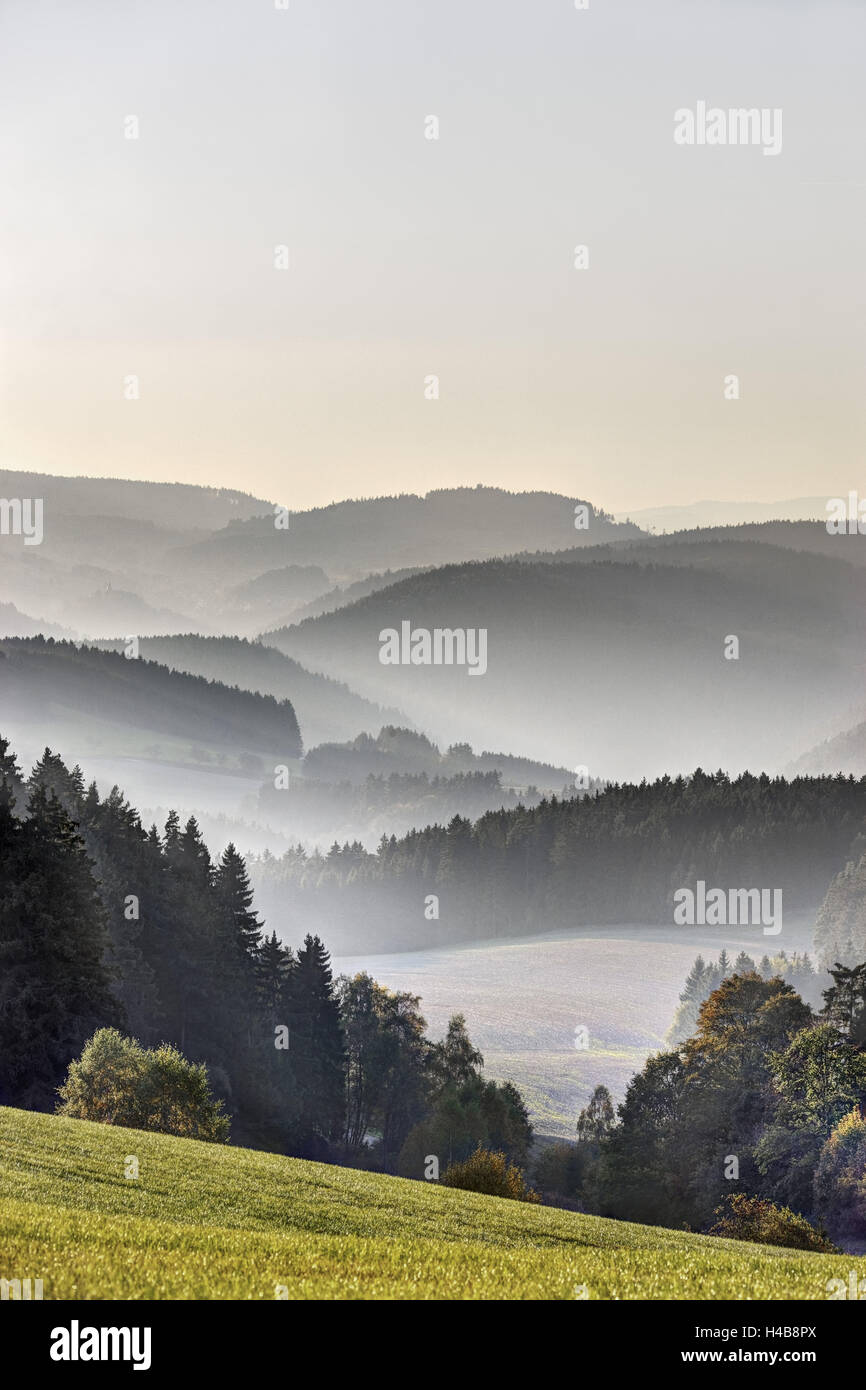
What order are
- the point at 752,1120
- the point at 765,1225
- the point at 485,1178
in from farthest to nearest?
the point at 752,1120, the point at 485,1178, the point at 765,1225

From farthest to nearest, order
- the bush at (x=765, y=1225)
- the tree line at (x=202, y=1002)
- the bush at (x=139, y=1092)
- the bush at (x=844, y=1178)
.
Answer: the tree line at (x=202, y=1002) < the bush at (x=844, y=1178) < the bush at (x=765, y=1225) < the bush at (x=139, y=1092)

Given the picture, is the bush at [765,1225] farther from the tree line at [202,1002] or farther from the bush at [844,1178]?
the tree line at [202,1002]

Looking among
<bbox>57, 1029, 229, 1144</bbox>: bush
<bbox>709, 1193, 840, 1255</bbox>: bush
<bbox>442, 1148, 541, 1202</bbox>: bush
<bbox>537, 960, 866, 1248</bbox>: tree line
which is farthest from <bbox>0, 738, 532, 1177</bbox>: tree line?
<bbox>709, 1193, 840, 1255</bbox>: bush

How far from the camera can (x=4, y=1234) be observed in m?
18.1

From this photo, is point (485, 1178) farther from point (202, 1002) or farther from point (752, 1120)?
point (202, 1002)

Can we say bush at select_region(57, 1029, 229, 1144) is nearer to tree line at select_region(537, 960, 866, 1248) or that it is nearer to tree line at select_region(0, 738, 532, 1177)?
tree line at select_region(0, 738, 532, 1177)

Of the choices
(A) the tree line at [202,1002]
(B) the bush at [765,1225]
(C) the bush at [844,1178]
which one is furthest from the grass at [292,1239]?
(A) the tree line at [202,1002]

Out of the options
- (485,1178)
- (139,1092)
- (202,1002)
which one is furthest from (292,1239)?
(202,1002)

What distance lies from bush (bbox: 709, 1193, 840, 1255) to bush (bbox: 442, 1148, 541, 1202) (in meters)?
11.8

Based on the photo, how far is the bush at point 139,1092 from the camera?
60.5 metres

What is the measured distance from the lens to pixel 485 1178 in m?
72.1

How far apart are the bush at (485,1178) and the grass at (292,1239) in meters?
34.2

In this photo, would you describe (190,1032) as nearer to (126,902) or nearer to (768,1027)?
(126,902)

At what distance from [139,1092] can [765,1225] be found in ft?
115
